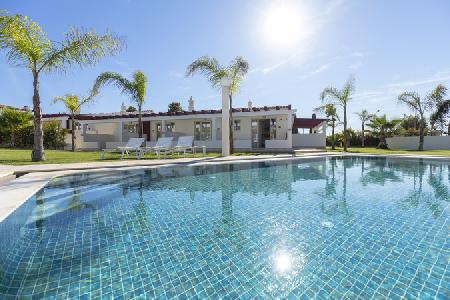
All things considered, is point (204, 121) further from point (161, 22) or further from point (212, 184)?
point (212, 184)

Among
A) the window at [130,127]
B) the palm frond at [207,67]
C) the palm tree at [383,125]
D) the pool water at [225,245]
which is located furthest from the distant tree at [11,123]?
the palm tree at [383,125]

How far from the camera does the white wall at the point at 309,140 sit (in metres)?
28.2

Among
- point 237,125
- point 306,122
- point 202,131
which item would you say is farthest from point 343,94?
point 202,131

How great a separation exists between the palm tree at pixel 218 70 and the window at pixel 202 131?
7739 millimetres

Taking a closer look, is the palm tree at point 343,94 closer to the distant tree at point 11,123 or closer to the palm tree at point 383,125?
the palm tree at point 383,125

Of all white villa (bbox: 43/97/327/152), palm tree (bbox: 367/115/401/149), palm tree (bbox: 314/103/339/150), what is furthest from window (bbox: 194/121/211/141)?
palm tree (bbox: 367/115/401/149)

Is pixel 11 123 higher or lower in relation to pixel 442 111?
lower

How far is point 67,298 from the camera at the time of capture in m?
2.12

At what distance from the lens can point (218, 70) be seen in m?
16.8

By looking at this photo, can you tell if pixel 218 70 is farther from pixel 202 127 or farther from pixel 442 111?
pixel 442 111

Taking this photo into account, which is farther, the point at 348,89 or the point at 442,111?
the point at 442,111

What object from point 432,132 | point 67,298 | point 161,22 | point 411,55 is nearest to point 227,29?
point 161,22

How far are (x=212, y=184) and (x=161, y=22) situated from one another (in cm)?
1281

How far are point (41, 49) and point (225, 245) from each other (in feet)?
41.7
